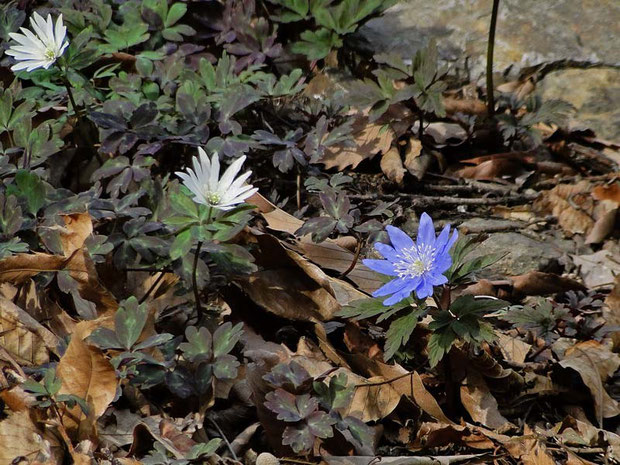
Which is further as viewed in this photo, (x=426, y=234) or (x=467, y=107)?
(x=467, y=107)

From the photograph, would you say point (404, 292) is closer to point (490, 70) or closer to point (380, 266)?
point (380, 266)

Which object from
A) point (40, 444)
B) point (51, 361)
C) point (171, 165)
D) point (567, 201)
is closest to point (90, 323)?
point (51, 361)

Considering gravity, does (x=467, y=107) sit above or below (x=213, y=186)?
below

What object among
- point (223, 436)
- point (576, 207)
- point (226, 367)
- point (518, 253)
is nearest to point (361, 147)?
point (518, 253)

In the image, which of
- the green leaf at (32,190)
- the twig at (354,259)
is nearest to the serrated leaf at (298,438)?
the twig at (354,259)

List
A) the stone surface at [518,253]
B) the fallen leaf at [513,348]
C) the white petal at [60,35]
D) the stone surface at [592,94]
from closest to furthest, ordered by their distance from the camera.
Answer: the fallen leaf at [513,348]
the white petal at [60,35]
the stone surface at [518,253]
the stone surface at [592,94]

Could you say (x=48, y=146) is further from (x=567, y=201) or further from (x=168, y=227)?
(x=567, y=201)

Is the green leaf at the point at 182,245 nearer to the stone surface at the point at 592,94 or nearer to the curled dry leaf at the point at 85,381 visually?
the curled dry leaf at the point at 85,381

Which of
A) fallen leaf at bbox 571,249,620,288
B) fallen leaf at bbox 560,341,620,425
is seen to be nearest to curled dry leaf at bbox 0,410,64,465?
fallen leaf at bbox 560,341,620,425
